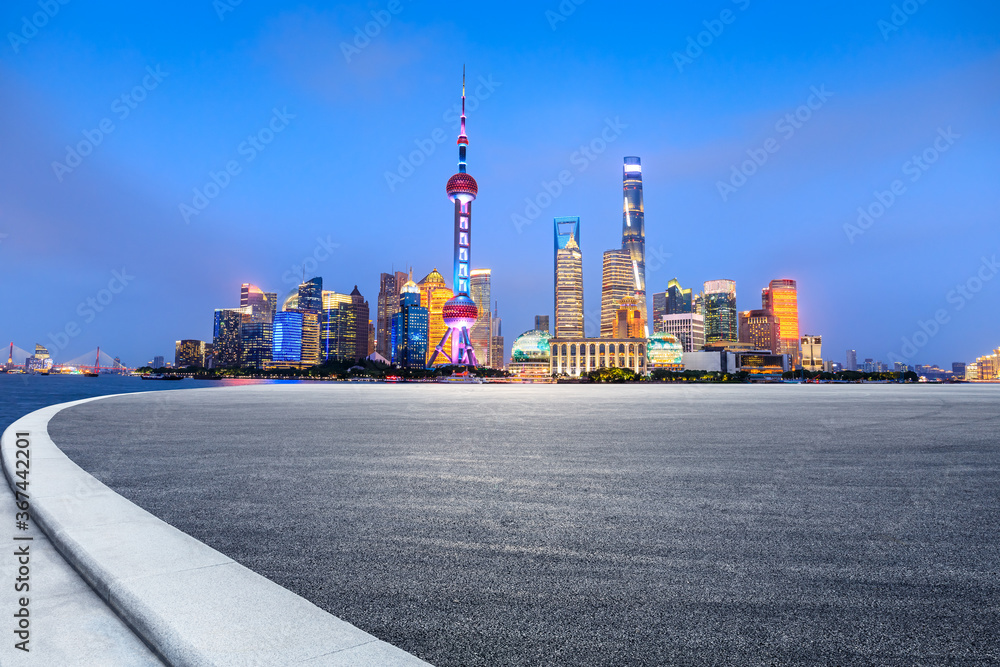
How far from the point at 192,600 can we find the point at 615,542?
378 centimetres

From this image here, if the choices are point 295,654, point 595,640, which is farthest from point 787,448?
point 295,654

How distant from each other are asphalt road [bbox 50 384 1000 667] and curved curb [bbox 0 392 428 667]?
1.24 ft

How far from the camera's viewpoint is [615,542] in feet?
18.6

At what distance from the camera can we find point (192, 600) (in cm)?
385

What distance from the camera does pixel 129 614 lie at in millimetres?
3768

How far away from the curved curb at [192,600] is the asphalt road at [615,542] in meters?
0.38

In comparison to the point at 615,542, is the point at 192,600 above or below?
above

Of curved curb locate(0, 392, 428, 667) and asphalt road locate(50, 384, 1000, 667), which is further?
asphalt road locate(50, 384, 1000, 667)

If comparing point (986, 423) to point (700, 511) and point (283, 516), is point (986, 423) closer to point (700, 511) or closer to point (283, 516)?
point (700, 511)

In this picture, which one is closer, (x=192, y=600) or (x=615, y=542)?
(x=192, y=600)

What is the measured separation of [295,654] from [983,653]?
4150 mm

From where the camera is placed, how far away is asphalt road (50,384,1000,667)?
144 inches

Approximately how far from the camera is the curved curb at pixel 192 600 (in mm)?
3164

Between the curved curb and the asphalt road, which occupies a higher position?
the curved curb
